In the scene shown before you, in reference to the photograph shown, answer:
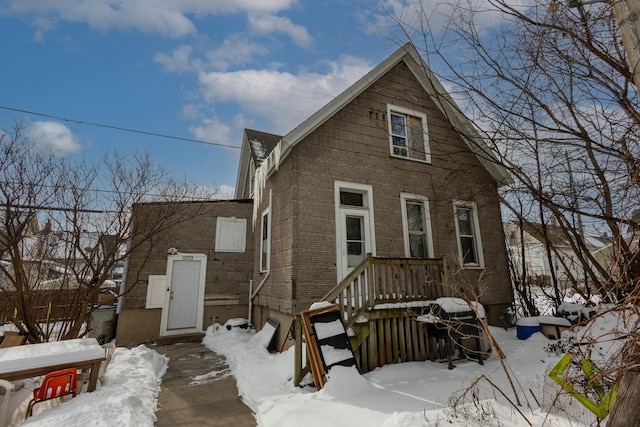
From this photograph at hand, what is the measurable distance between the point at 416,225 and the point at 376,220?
4.68 ft

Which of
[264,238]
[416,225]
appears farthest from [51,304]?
[416,225]

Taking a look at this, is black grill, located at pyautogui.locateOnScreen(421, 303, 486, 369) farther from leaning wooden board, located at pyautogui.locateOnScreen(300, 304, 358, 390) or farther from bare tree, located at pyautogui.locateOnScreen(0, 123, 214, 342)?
bare tree, located at pyautogui.locateOnScreen(0, 123, 214, 342)

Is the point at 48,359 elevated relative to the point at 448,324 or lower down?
lower down

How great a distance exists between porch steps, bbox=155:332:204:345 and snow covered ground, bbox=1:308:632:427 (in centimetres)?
235

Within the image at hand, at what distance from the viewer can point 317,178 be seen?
709cm

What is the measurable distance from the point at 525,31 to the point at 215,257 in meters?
9.68

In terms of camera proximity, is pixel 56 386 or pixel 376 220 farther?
pixel 376 220

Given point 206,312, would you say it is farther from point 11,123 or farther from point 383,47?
point 383,47

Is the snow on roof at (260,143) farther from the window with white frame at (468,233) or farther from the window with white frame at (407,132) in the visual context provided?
the window with white frame at (468,233)

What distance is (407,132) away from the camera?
8.64 m

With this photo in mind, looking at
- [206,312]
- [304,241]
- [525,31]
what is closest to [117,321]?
[206,312]

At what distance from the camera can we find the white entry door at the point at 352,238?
6.89m

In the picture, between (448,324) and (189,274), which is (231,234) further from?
(448,324)

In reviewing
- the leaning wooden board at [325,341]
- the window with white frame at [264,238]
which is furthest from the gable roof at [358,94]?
the leaning wooden board at [325,341]
